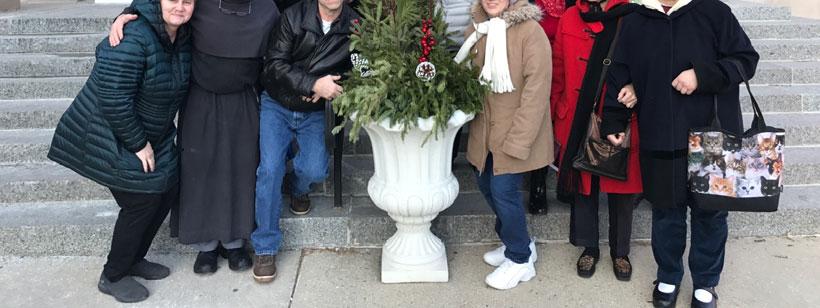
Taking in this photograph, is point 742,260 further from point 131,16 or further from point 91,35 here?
point 91,35

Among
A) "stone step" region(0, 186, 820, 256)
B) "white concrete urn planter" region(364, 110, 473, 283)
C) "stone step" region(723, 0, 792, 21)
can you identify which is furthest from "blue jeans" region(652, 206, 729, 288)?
"stone step" region(723, 0, 792, 21)

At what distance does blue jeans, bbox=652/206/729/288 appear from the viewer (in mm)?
2941

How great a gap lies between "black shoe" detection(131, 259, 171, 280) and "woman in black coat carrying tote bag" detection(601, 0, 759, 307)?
7.73 feet

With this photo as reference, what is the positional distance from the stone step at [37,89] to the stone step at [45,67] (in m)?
0.18

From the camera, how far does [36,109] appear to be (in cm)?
446

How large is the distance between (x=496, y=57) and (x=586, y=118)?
58 cm

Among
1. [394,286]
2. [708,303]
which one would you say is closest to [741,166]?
[708,303]

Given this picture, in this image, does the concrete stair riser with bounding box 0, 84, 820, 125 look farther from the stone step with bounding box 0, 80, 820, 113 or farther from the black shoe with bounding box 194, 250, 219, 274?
the black shoe with bounding box 194, 250, 219, 274

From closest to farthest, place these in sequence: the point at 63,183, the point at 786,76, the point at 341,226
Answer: the point at 341,226
the point at 63,183
the point at 786,76

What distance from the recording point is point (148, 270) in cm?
346

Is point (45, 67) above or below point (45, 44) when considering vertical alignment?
below

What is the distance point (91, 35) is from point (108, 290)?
293 cm

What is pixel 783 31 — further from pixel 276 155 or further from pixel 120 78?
pixel 120 78

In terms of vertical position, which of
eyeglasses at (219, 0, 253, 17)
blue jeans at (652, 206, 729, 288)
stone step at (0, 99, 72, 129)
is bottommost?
blue jeans at (652, 206, 729, 288)
